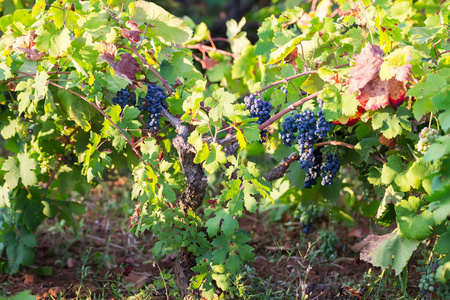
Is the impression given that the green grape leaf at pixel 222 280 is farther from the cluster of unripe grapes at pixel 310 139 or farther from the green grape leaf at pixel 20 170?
the green grape leaf at pixel 20 170

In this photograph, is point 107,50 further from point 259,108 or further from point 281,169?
point 281,169

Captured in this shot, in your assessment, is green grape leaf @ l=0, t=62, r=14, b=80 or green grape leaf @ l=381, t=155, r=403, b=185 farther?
green grape leaf @ l=0, t=62, r=14, b=80

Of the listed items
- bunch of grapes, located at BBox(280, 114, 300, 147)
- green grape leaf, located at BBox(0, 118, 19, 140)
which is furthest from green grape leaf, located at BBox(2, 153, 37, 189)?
bunch of grapes, located at BBox(280, 114, 300, 147)

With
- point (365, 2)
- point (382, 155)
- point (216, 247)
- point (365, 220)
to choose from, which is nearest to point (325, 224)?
point (365, 220)

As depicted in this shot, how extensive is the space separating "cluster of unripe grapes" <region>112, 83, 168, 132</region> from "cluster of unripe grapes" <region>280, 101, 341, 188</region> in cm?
57

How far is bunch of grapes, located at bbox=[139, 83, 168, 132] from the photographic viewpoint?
2.15 meters

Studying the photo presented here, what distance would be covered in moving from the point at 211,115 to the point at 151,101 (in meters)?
0.52

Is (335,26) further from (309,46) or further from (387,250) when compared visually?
(387,250)

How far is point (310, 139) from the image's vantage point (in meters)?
2.03

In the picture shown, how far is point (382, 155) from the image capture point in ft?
7.36

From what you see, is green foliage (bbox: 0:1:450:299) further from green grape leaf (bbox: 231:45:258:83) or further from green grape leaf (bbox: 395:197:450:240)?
green grape leaf (bbox: 231:45:258:83)

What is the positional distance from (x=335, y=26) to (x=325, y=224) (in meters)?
1.59

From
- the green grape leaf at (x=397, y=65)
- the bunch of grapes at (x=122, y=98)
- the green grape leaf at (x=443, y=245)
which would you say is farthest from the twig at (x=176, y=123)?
the green grape leaf at (x=443, y=245)

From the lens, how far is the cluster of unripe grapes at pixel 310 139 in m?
2.00
